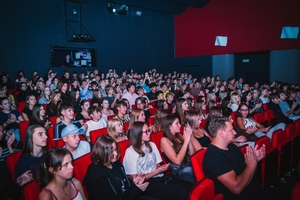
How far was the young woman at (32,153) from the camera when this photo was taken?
7.57 ft

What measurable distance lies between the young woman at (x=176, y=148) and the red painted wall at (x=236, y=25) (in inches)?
402

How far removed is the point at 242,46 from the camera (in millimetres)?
12031

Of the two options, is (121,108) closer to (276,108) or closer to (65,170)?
(65,170)

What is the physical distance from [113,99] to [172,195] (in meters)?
4.37

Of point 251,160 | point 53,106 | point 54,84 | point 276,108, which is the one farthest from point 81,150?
point 54,84

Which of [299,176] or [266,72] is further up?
[266,72]

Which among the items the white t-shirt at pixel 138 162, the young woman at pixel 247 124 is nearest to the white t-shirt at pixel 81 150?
the white t-shirt at pixel 138 162

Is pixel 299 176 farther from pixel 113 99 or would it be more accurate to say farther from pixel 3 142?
pixel 113 99

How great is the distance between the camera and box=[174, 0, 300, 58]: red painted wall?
1065 centimetres

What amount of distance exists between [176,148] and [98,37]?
31.0 ft

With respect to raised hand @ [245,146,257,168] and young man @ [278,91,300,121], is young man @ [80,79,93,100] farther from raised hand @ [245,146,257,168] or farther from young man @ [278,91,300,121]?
raised hand @ [245,146,257,168]

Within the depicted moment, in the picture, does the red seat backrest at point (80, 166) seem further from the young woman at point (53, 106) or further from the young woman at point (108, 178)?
the young woman at point (53, 106)

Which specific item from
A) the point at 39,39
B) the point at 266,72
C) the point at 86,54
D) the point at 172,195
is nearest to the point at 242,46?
the point at 266,72

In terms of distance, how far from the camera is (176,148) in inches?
112
